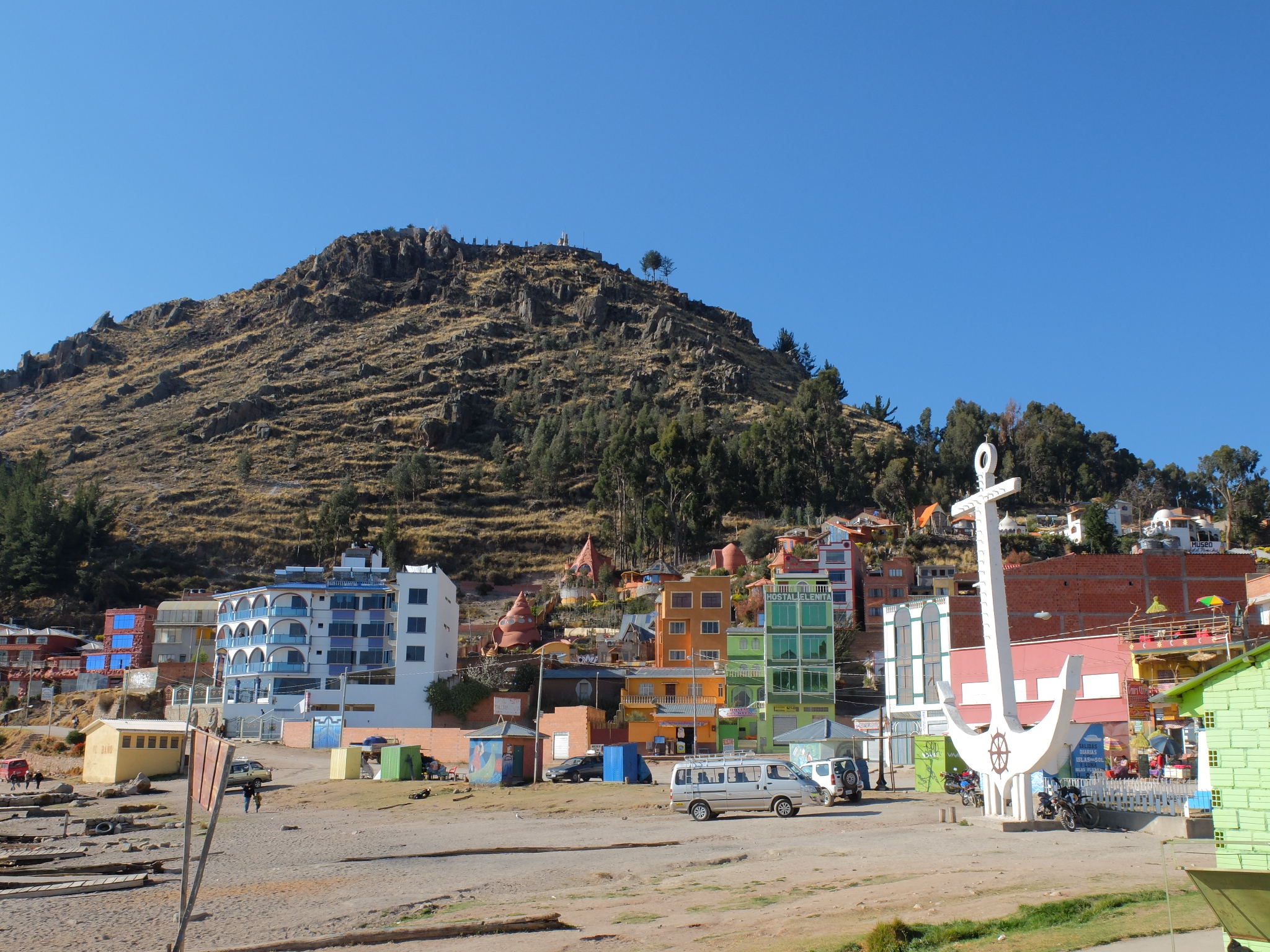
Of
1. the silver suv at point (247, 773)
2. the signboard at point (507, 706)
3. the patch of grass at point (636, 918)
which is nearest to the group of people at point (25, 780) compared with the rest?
the silver suv at point (247, 773)

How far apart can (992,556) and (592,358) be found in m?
135

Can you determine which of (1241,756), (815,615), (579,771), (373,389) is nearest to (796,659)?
(815,615)

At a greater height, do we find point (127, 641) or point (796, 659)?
point (127, 641)

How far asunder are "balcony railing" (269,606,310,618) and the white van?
41.4m

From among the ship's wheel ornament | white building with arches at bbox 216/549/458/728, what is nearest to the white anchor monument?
the ship's wheel ornament

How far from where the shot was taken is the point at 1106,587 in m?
49.2

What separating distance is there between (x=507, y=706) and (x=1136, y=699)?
3263cm

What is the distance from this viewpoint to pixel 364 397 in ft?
459

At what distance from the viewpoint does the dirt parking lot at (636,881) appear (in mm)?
12578

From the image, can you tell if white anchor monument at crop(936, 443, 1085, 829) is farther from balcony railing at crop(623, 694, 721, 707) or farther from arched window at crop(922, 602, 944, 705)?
balcony railing at crop(623, 694, 721, 707)

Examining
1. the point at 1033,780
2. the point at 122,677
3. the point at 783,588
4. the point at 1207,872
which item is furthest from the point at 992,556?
the point at 122,677

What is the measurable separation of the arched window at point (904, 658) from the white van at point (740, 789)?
2129cm

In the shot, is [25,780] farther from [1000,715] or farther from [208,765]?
[1000,715]

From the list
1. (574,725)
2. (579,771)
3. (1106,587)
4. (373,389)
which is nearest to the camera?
(579,771)
